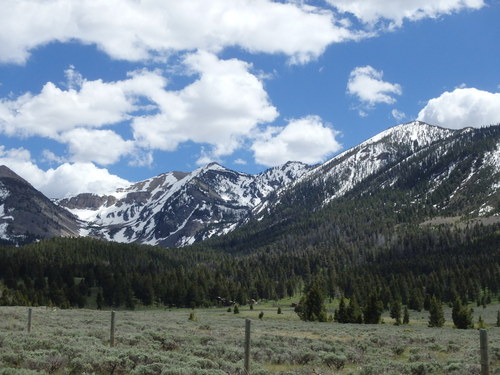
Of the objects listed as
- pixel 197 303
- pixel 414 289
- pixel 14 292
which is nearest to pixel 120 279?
pixel 197 303

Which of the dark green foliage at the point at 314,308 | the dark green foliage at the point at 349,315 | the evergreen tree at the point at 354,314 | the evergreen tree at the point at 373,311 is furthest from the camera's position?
the dark green foliage at the point at 314,308

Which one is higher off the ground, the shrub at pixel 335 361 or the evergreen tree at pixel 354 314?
the shrub at pixel 335 361

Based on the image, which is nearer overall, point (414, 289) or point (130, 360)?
point (130, 360)

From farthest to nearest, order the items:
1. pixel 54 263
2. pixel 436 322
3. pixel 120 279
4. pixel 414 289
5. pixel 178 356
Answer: pixel 54 263
pixel 120 279
pixel 414 289
pixel 436 322
pixel 178 356

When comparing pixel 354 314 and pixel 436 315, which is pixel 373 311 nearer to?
pixel 354 314

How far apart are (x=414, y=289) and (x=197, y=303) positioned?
6747 cm

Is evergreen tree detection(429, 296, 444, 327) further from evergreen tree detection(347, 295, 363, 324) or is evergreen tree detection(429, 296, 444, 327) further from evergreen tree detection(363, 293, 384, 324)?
evergreen tree detection(347, 295, 363, 324)

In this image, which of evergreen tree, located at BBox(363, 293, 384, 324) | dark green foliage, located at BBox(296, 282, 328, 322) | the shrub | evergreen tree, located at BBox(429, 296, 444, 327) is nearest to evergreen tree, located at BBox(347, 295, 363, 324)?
evergreen tree, located at BBox(363, 293, 384, 324)

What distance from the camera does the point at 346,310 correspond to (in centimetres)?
8338

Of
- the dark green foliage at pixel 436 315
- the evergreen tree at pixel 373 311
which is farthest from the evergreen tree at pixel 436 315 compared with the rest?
the evergreen tree at pixel 373 311

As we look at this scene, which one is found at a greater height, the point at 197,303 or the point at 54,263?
the point at 54,263

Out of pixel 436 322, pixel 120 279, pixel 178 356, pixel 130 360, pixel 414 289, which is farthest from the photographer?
pixel 120 279

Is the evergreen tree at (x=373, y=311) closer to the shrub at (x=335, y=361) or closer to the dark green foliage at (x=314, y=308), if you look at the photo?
the dark green foliage at (x=314, y=308)

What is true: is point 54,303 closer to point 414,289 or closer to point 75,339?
point 414,289
